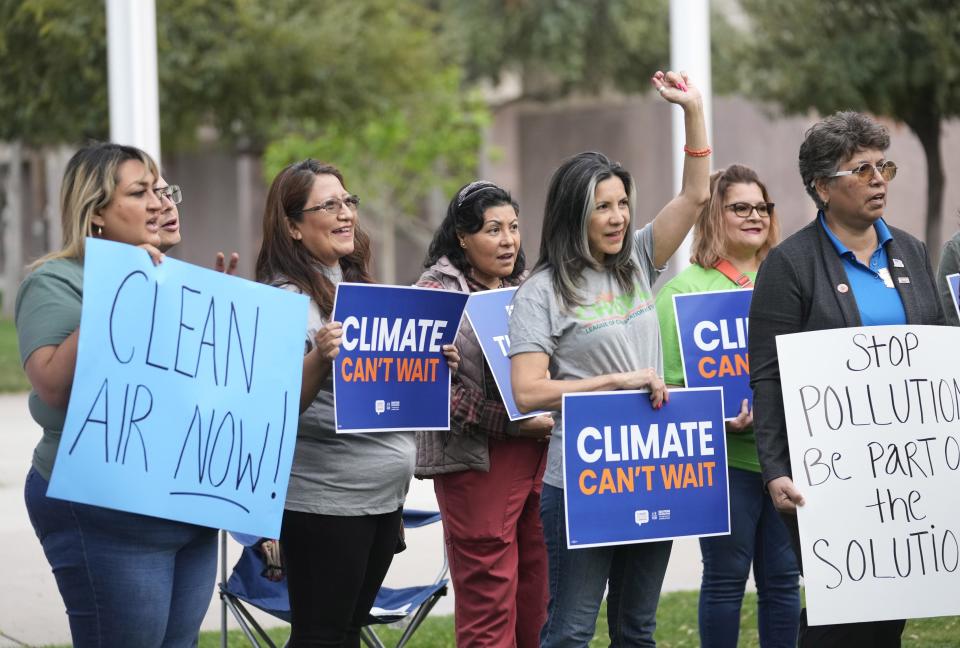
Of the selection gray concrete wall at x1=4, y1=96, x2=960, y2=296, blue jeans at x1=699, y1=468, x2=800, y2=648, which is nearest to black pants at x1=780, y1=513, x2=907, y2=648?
blue jeans at x1=699, y1=468, x2=800, y2=648

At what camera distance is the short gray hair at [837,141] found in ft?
12.7

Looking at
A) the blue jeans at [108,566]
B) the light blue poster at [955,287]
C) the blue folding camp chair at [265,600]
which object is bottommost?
the blue folding camp chair at [265,600]

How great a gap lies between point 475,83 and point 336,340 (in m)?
27.7

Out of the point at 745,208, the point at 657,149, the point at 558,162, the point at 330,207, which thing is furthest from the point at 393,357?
the point at 558,162

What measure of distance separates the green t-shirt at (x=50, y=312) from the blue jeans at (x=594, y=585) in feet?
4.96

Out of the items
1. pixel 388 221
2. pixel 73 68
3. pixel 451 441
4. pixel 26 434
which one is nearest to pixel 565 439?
pixel 451 441

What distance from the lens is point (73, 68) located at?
19250 mm

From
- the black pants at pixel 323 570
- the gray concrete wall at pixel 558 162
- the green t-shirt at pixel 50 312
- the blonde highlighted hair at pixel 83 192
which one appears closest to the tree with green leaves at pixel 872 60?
the gray concrete wall at pixel 558 162

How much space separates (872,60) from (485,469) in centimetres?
1465

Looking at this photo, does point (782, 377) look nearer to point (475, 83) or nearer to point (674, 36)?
point (674, 36)

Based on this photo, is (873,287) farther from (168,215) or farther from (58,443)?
(58,443)

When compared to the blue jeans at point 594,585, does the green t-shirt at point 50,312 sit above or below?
above

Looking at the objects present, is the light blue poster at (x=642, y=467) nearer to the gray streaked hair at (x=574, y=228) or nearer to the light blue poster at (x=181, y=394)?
the gray streaked hair at (x=574, y=228)

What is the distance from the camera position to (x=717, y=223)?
5328 millimetres
